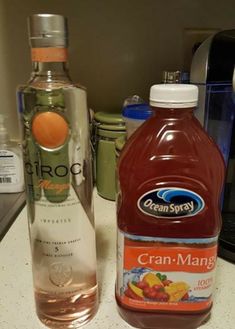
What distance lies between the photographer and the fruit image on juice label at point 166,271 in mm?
394

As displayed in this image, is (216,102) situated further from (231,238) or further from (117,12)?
(117,12)

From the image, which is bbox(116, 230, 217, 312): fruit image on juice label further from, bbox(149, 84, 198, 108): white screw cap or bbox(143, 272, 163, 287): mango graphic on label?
bbox(149, 84, 198, 108): white screw cap

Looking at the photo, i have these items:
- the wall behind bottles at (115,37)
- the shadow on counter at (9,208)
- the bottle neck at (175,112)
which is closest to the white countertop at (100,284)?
the shadow on counter at (9,208)

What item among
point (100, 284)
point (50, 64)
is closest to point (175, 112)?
point (50, 64)

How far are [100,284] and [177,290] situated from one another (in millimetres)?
129

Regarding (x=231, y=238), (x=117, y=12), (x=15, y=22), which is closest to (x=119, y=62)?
(x=117, y=12)

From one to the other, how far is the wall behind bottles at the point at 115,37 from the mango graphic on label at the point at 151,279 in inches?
20.6

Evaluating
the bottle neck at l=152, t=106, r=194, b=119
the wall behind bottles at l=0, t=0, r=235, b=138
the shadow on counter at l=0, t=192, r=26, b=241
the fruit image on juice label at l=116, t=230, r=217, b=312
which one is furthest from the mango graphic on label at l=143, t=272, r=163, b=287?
the wall behind bottles at l=0, t=0, r=235, b=138

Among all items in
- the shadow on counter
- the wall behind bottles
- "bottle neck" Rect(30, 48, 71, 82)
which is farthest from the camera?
the wall behind bottles

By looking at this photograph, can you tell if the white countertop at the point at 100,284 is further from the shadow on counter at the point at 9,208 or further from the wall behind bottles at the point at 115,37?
the wall behind bottles at the point at 115,37

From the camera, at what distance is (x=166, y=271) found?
0.40 m

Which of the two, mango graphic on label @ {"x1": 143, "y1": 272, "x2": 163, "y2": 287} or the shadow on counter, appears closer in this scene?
mango graphic on label @ {"x1": 143, "y1": 272, "x2": 163, "y2": 287}

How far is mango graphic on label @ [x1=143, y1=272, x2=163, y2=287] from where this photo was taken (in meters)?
0.41

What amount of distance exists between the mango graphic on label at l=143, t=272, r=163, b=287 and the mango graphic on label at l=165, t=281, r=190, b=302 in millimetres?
12
